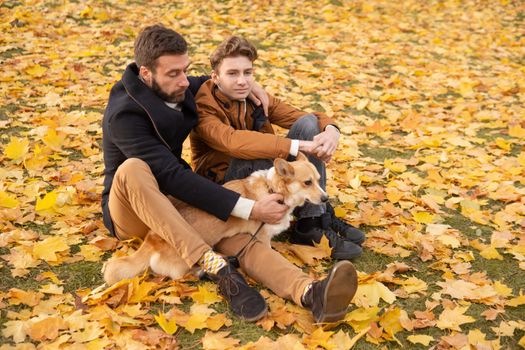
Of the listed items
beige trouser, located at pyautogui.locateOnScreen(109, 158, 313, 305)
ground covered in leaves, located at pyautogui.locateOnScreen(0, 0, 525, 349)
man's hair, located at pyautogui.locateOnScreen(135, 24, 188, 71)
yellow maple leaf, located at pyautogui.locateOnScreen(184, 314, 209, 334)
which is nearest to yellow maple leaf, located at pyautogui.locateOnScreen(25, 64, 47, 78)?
ground covered in leaves, located at pyautogui.locateOnScreen(0, 0, 525, 349)

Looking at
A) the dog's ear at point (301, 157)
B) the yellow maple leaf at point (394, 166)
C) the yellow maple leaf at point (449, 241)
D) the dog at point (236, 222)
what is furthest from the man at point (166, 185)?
the yellow maple leaf at point (394, 166)

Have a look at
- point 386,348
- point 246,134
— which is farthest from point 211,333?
point 246,134

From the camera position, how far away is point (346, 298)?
9.95 feet

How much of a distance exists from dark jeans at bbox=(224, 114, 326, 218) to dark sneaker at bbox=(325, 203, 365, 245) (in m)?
0.19

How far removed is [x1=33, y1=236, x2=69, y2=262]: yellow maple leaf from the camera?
11.8ft

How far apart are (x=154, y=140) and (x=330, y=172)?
2363 mm

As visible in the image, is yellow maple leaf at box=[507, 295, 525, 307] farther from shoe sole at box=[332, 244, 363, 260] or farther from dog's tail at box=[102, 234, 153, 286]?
dog's tail at box=[102, 234, 153, 286]

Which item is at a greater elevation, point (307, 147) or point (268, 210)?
point (307, 147)

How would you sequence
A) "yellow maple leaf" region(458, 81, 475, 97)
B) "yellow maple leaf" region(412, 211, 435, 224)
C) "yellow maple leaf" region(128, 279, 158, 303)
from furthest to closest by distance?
"yellow maple leaf" region(458, 81, 475, 97) < "yellow maple leaf" region(412, 211, 435, 224) < "yellow maple leaf" region(128, 279, 158, 303)


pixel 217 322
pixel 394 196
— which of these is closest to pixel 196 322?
pixel 217 322

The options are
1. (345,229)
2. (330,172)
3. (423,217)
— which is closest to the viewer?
(345,229)

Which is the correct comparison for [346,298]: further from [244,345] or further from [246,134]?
[246,134]

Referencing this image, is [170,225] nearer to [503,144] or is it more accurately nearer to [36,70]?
[503,144]

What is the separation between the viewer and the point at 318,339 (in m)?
2.93
